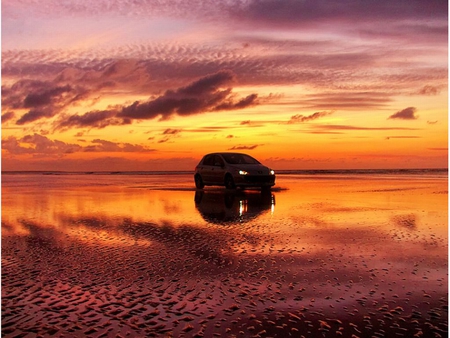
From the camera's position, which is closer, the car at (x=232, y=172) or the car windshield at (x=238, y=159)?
the car at (x=232, y=172)

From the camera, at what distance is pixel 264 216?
1230 cm

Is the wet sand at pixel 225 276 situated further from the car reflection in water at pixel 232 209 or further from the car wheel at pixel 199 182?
the car wheel at pixel 199 182

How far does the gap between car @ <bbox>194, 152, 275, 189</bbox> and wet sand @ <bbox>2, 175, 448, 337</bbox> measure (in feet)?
30.8

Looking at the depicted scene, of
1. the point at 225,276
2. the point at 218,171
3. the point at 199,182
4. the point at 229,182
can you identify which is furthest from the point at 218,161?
the point at 225,276

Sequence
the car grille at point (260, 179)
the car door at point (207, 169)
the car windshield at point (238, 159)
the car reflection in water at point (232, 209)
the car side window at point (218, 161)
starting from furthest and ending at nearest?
the car door at point (207, 169), the car windshield at point (238, 159), the car side window at point (218, 161), the car grille at point (260, 179), the car reflection in water at point (232, 209)

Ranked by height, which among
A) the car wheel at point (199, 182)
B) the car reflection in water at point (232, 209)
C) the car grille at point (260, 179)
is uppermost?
the car grille at point (260, 179)

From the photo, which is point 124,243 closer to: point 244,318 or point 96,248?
point 96,248

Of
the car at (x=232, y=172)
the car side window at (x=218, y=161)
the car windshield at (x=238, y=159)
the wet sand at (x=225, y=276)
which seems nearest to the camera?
the wet sand at (x=225, y=276)

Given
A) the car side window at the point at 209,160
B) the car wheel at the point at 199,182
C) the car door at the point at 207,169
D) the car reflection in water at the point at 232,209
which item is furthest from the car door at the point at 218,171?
the car reflection in water at the point at 232,209

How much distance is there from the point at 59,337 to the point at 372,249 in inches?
209

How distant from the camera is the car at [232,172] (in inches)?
846

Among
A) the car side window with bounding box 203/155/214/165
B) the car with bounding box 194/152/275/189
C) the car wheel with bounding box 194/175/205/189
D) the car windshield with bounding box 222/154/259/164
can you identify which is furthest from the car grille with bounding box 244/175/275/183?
the car wheel with bounding box 194/175/205/189

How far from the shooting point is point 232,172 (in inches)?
863

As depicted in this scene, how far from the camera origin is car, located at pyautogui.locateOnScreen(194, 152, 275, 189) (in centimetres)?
2150
